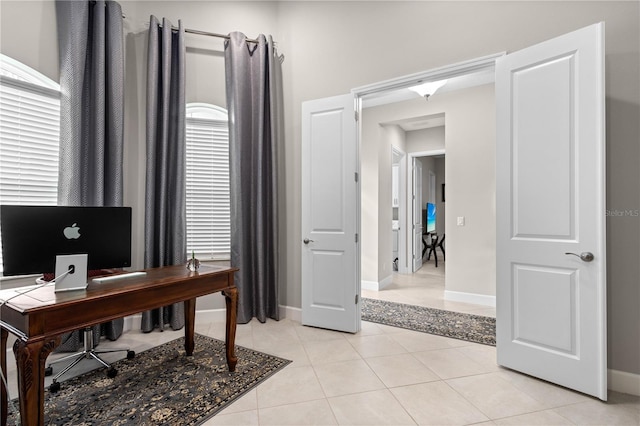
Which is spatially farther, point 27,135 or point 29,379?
point 27,135

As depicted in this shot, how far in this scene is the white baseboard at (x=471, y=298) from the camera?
167 inches

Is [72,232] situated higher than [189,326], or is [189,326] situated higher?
[72,232]

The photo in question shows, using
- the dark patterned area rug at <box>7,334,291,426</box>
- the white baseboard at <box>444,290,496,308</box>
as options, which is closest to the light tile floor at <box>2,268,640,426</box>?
the dark patterned area rug at <box>7,334,291,426</box>

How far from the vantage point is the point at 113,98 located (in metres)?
3.01

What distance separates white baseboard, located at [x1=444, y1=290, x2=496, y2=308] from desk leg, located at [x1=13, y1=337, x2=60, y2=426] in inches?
174

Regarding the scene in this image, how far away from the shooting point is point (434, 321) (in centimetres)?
358

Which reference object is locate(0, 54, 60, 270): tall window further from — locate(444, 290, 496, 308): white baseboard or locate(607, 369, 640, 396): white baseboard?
locate(444, 290, 496, 308): white baseboard

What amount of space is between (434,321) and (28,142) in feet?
14.1

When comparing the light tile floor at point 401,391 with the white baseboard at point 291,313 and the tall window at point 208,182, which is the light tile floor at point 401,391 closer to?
the white baseboard at point 291,313

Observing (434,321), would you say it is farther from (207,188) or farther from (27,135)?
(27,135)

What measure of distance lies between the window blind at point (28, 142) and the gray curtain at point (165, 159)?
2.51 ft

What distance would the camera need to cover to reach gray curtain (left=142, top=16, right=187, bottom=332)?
3209 millimetres

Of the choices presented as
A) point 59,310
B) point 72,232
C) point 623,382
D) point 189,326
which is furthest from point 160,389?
point 623,382

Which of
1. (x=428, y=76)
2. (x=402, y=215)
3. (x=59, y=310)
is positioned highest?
(x=428, y=76)
